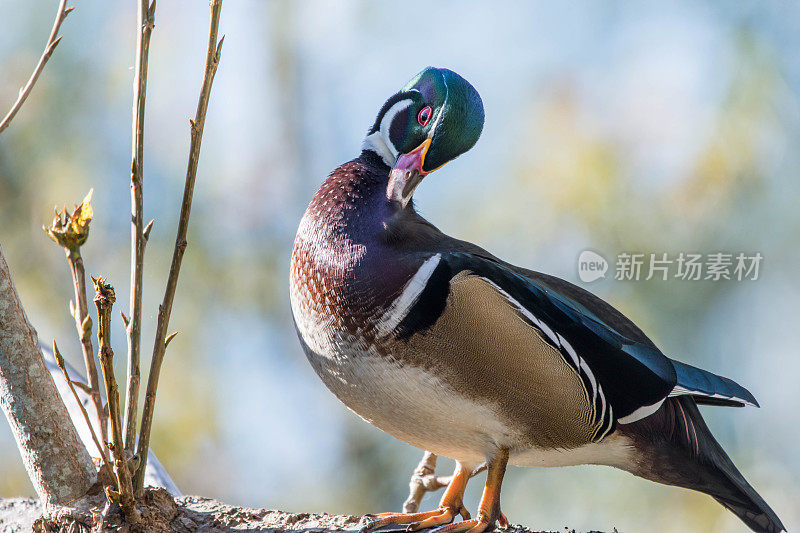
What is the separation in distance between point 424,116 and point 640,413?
29.0 inches

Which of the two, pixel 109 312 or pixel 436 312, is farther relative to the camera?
pixel 436 312

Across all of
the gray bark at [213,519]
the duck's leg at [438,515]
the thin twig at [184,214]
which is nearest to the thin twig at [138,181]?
the thin twig at [184,214]

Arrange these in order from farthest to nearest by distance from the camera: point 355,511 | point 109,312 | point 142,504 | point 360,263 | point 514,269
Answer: point 355,511 < point 514,269 < point 360,263 < point 142,504 < point 109,312

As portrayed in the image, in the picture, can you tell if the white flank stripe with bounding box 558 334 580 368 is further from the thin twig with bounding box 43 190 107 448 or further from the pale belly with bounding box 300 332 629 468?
the thin twig with bounding box 43 190 107 448

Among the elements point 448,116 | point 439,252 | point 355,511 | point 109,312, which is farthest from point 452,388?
point 355,511

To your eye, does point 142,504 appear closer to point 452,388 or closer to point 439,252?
point 452,388

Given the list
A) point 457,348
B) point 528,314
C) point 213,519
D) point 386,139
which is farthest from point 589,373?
point 213,519

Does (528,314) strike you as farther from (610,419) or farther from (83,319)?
(83,319)

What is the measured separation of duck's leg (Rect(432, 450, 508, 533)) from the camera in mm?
1451

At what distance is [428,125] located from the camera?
158 cm

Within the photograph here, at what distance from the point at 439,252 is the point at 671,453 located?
670mm

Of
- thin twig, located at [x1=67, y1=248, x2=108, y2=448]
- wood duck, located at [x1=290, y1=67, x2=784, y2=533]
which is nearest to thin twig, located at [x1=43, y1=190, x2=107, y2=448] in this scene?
thin twig, located at [x1=67, y1=248, x2=108, y2=448]

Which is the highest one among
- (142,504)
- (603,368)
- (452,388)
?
(603,368)

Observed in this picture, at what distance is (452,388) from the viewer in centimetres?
144
